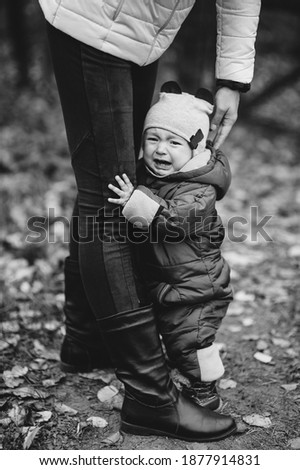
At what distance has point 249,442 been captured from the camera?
2281mm

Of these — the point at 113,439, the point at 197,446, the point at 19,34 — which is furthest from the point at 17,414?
the point at 19,34

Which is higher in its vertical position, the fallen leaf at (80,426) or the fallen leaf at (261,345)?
the fallen leaf at (80,426)

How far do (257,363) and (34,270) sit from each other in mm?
1605

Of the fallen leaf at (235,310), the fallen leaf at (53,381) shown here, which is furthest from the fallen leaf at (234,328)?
the fallen leaf at (53,381)

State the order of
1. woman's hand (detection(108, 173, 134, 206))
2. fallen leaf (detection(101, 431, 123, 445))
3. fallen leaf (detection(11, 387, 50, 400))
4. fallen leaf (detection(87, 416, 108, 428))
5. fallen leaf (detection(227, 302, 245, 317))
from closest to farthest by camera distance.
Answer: woman's hand (detection(108, 173, 134, 206)) → fallen leaf (detection(101, 431, 123, 445)) → fallen leaf (detection(87, 416, 108, 428)) → fallen leaf (detection(11, 387, 50, 400)) → fallen leaf (detection(227, 302, 245, 317))

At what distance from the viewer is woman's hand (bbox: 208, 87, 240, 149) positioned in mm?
2236

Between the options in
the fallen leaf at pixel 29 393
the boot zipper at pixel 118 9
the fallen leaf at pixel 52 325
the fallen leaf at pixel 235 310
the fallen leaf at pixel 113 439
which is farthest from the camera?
the fallen leaf at pixel 235 310

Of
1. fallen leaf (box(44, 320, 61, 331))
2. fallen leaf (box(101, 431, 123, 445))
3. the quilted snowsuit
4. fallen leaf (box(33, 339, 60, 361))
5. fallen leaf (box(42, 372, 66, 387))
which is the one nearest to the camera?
the quilted snowsuit

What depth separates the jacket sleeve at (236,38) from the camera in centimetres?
211

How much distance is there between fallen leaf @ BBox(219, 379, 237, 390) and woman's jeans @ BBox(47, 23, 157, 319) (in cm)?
77

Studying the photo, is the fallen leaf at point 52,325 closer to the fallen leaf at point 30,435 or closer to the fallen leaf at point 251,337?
the fallen leaf at point 30,435

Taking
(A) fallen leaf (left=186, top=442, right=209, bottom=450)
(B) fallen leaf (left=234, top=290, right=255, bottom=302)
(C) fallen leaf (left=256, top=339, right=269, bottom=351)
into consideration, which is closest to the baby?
(A) fallen leaf (left=186, top=442, right=209, bottom=450)

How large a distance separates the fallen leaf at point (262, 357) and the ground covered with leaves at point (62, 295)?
0.01 meters

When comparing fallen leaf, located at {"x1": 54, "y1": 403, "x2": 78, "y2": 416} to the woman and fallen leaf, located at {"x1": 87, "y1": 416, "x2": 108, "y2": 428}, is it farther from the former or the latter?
the woman
